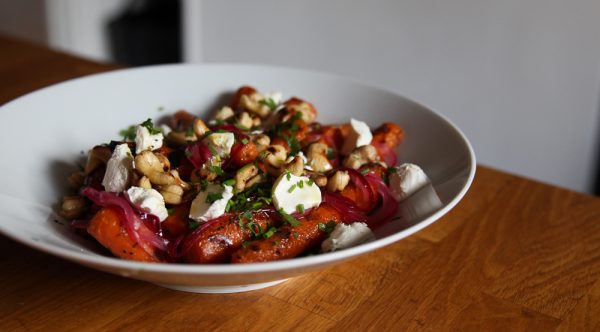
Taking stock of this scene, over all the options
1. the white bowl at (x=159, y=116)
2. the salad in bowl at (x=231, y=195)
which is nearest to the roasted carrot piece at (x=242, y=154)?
the salad in bowl at (x=231, y=195)

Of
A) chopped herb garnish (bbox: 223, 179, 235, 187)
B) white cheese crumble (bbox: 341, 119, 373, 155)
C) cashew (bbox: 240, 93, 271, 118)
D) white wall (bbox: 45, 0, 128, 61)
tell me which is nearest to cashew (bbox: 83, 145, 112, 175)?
chopped herb garnish (bbox: 223, 179, 235, 187)

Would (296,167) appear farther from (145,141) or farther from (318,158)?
(145,141)

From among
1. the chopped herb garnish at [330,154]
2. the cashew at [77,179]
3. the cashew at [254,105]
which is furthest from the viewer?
the cashew at [254,105]

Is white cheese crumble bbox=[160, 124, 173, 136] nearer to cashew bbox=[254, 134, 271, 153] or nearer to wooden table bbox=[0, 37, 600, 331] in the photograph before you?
cashew bbox=[254, 134, 271, 153]

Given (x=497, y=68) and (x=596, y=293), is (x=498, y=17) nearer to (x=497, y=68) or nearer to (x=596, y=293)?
(x=497, y=68)

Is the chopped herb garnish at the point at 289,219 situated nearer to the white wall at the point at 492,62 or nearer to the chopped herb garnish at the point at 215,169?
the chopped herb garnish at the point at 215,169

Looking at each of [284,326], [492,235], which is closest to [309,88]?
[492,235]

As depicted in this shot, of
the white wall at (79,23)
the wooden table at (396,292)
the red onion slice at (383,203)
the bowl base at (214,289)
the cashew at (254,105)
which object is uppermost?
the cashew at (254,105)
